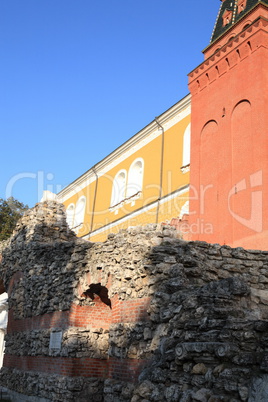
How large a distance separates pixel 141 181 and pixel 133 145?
9.12 ft

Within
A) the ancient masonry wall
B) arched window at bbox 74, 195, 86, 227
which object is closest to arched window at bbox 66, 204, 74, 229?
arched window at bbox 74, 195, 86, 227

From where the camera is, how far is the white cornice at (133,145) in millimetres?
20750

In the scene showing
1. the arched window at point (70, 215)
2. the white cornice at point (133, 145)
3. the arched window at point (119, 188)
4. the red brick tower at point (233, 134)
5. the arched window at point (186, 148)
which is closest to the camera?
the red brick tower at point (233, 134)

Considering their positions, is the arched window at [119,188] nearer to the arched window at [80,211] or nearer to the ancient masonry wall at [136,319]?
the arched window at [80,211]

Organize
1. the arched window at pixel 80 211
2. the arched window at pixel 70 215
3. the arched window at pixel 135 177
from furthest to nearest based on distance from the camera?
the arched window at pixel 70 215
the arched window at pixel 80 211
the arched window at pixel 135 177

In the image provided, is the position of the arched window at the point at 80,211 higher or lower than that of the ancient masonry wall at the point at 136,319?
higher

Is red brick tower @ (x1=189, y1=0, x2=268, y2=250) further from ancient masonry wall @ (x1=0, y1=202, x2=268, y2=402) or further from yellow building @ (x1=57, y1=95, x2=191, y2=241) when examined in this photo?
ancient masonry wall @ (x1=0, y1=202, x2=268, y2=402)

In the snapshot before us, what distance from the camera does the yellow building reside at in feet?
64.8

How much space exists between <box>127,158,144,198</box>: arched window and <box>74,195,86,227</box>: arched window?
6160 mm

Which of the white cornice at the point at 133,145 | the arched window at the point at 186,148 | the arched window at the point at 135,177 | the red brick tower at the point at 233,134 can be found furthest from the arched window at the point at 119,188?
the red brick tower at the point at 233,134

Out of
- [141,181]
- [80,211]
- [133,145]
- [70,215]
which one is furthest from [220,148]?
[70,215]

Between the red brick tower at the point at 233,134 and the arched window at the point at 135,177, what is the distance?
653cm

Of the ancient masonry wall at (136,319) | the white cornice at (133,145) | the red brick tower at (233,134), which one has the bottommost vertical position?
the ancient masonry wall at (136,319)

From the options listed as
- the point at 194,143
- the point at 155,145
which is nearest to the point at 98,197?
the point at 155,145
